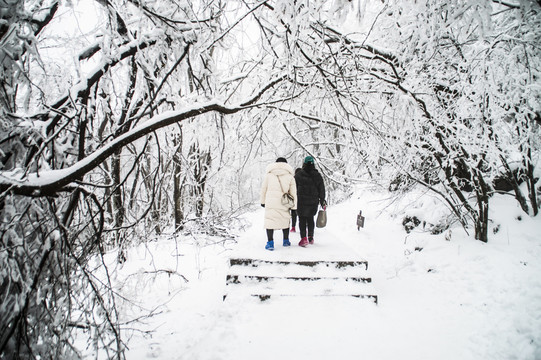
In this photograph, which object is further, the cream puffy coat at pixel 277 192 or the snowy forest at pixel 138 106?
the cream puffy coat at pixel 277 192

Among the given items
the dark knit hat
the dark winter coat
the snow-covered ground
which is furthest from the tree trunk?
the dark knit hat

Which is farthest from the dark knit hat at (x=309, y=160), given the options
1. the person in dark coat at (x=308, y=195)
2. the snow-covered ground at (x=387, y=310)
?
the snow-covered ground at (x=387, y=310)

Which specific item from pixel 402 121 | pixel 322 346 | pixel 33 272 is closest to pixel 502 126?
pixel 402 121

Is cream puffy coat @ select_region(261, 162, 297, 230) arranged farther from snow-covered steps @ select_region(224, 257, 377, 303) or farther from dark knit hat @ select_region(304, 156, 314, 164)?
snow-covered steps @ select_region(224, 257, 377, 303)

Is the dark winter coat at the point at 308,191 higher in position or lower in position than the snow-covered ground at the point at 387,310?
higher

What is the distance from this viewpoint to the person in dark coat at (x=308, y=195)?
5.25 meters

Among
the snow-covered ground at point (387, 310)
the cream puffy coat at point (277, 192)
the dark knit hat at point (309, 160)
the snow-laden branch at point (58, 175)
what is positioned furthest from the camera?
the dark knit hat at point (309, 160)

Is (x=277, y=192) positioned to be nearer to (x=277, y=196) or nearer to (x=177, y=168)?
(x=277, y=196)

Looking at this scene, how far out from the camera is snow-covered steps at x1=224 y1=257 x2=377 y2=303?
12.9 ft

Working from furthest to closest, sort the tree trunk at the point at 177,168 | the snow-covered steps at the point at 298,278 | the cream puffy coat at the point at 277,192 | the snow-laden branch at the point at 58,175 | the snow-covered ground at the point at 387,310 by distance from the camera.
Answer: the cream puffy coat at the point at 277,192 → the snow-covered steps at the point at 298,278 → the snow-covered ground at the point at 387,310 → the tree trunk at the point at 177,168 → the snow-laden branch at the point at 58,175

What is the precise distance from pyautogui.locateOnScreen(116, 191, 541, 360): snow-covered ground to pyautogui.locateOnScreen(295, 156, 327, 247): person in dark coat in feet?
1.42

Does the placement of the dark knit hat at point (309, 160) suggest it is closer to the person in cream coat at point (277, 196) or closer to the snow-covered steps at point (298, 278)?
the person in cream coat at point (277, 196)

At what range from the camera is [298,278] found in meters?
4.09

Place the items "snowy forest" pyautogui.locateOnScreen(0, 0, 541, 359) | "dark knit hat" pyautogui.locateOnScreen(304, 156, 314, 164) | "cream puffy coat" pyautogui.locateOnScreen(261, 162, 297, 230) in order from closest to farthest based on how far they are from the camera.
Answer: "snowy forest" pyautogui.locateOnScreen(0, 0, 541, 359)
"cream puffy coat" pyautogui.locateOnScreen(261, 162, 297, 230)
"dark knit hat" pyautogui.locateOnScreen(304, 156, 314, 164)
